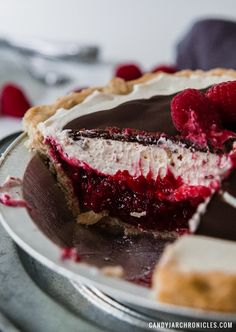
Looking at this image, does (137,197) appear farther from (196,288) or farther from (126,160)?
(196,288)

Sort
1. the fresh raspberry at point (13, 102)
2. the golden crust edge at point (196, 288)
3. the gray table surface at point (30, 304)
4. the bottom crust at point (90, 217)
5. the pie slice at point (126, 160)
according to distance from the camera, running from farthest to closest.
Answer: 1. the fresh raspberry at point (13, 102)
2. the bottom crust at point (90, 217)
3. the pie slice at point (126, 160)
4. the gray table surface at point (30, 304)
5. the golden crust edge at point (196, 288)

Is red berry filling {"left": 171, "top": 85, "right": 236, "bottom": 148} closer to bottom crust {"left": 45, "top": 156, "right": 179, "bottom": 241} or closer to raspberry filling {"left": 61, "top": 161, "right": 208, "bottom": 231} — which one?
raspberry filling {"left": 61, "top": 161, "right": 208, "bottom": 231}

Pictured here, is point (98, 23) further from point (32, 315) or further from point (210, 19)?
point (32, 315)

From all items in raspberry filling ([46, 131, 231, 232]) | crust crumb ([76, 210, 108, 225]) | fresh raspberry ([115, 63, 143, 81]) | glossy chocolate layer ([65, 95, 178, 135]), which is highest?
glossy chocolate layer ([65, 95, 178, 135])

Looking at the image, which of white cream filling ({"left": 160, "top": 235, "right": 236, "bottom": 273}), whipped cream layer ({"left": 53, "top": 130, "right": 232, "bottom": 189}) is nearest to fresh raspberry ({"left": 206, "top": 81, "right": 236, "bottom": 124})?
whipped cream layer ({"left": 53, "top": 130, "right": 232, "bottom": 189})

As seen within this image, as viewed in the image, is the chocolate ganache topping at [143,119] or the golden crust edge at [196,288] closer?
the golden crust edge at [196,288]

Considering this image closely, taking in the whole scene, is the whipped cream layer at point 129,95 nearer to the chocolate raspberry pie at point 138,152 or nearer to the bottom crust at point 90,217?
the chocolate raspberry pie at point 138,152

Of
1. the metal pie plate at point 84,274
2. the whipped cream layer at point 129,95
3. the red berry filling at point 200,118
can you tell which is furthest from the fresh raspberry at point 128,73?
the metal pie plate at point 84,274

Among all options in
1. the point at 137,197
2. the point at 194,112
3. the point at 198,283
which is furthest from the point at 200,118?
the point at 198,283
